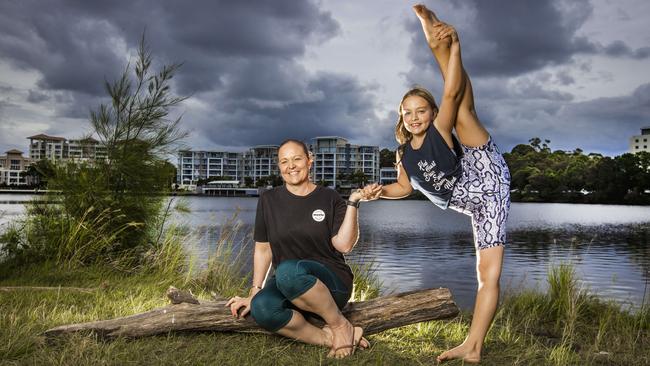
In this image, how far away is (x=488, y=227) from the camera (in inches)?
127

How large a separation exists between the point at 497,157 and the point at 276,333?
1.86 m

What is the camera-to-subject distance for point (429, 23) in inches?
123

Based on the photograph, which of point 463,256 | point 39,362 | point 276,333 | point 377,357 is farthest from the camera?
point 463,256

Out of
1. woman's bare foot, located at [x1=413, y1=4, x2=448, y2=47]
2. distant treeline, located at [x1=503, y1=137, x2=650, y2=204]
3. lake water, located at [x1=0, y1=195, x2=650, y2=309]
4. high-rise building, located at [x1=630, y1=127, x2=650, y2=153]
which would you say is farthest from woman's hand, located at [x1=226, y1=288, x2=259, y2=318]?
high-rise building, located at [x1=630, y1=127, x2=650, y2=153]

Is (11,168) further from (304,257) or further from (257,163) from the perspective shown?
(304,257)

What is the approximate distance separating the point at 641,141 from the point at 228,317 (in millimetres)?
144686

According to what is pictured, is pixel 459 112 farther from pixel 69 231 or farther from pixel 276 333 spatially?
pixel 69 231

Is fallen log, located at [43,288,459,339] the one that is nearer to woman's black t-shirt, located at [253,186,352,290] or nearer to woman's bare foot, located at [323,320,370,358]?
woman's bare foot, located at [323,320,370,358]

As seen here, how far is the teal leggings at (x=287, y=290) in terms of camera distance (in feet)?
10.4

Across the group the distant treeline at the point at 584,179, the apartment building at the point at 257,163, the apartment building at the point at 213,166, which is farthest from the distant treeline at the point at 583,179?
the apartment building at the point at 213,166

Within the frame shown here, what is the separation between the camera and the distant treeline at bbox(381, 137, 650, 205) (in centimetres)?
5519

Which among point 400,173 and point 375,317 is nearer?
point 400,173

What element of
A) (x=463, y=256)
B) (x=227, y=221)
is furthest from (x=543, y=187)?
(x=227, y=221)

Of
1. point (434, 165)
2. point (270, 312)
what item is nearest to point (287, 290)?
point (270, 312)
